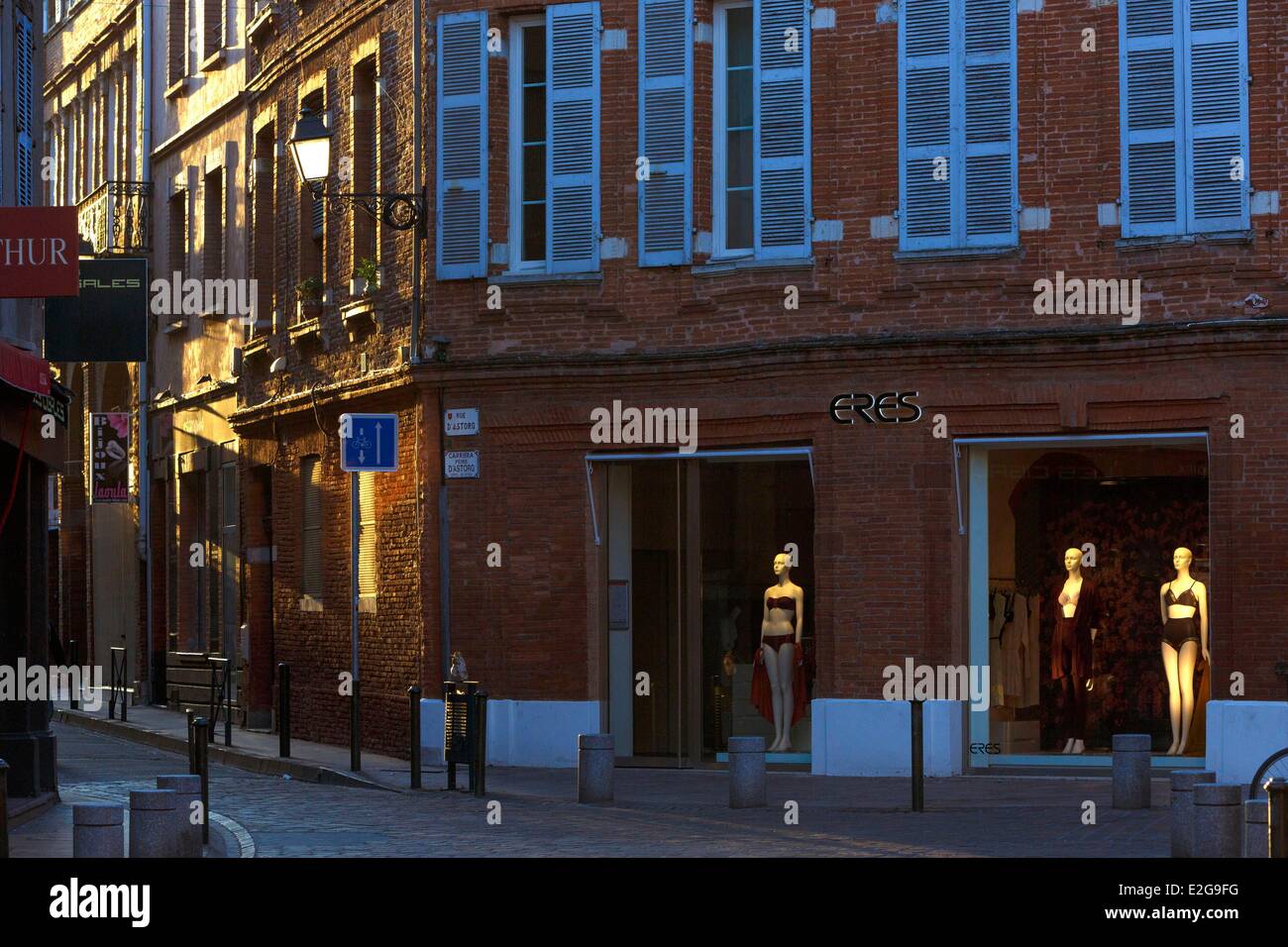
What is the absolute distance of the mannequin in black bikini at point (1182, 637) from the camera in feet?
63.2

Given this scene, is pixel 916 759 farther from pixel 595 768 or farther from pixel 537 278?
pixel 537 278

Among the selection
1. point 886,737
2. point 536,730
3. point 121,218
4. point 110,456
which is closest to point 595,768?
point 886,737

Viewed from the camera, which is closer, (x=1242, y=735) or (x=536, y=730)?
(x=1242, y=735)

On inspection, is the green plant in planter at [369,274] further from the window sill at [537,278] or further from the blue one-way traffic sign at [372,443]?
the blue one-way traffic sign at [372,443]

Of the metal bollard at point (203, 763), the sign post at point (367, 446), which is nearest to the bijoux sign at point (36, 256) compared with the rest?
the metal bollard at point (203, 763)

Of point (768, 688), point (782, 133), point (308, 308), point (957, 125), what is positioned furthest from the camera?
point (308, 308)

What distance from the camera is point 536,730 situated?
21.3 metres

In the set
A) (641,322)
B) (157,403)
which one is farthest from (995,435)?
(157,403)

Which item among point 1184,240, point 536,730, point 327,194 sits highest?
point 327,194

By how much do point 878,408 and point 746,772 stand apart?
4380 millimetres

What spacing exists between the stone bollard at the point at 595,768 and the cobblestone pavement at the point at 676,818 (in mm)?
205
